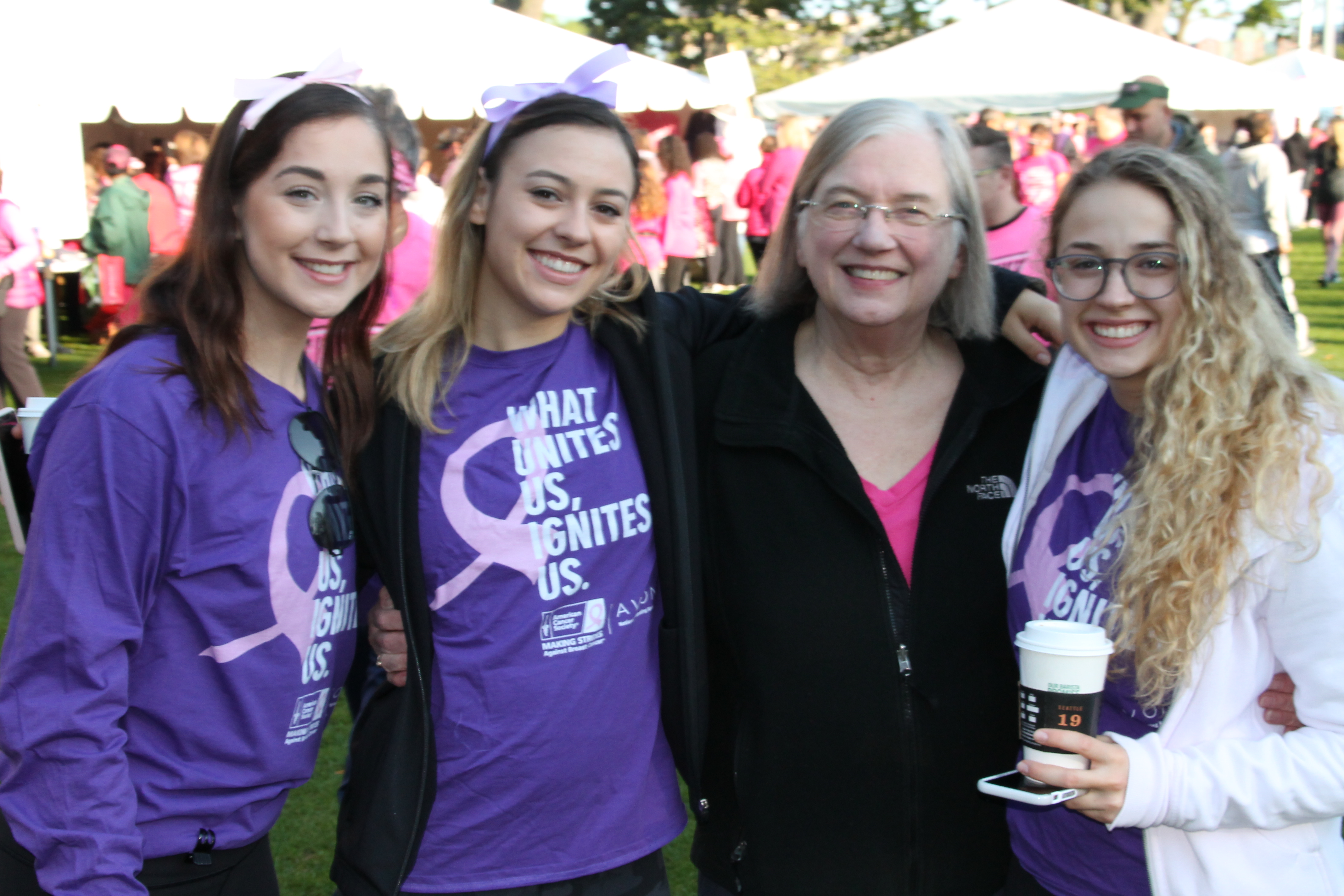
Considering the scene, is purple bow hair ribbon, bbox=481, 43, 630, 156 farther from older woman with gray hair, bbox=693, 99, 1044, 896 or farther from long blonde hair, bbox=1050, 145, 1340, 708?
long blonde hair, bbox=1050, 145, 1340, 708

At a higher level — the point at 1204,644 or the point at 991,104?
the point at 991,104

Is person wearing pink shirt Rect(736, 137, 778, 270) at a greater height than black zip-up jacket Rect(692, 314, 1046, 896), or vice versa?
person wearing pink shirt Rect(736, 137, 778, 270)

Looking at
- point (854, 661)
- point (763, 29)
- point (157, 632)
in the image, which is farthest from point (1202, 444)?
point (763, 29)

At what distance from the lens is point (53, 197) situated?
1055 cm

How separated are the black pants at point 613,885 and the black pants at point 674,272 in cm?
1120

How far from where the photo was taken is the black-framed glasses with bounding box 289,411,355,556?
6.76 feet

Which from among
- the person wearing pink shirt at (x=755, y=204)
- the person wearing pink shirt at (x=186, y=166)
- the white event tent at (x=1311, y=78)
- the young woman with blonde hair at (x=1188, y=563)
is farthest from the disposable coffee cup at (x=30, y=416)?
the white event tent at (x=1311, y=78)

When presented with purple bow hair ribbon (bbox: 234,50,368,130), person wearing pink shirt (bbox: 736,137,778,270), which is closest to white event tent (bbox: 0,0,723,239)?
person wearing pink shirt (bbox: 736,137,778,270)

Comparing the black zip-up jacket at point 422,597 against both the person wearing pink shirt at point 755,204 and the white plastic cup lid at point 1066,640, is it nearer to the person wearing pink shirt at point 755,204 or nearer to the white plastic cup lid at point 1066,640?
the white plastic cup lid at point 1066,640

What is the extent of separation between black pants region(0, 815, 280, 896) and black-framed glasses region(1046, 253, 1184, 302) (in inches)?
72.4

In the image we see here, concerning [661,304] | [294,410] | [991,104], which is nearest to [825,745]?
[661,304]

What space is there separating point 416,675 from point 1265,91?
16.2 metres

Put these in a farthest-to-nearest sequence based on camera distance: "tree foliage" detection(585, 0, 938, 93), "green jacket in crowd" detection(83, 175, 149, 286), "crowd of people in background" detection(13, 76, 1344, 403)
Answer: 1. "tree foliage" detection(585, 0, 938, 93)
2. "green jacket in crowd" detection(83, 175, 149, 286)
3. "crowd of people in background" detection(13, 76, 1344, 403)

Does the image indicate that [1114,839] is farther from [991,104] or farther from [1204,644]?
[991,104]
